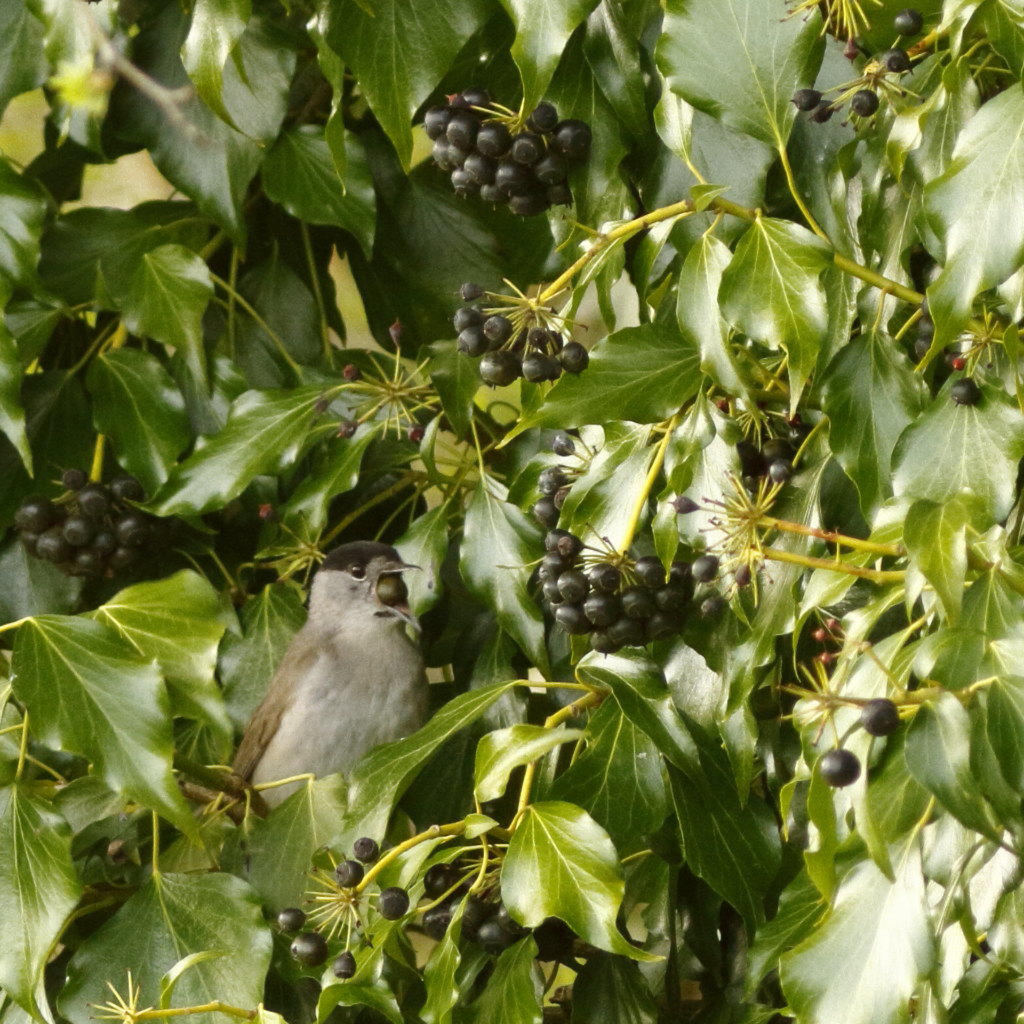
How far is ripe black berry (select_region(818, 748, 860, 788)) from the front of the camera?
1.67m

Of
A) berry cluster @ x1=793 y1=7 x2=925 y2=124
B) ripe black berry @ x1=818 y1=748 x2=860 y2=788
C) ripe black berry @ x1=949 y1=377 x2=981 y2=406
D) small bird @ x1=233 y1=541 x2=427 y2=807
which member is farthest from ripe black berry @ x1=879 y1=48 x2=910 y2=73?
small bird @ x1=233 y1=541 x2=427 y2=807

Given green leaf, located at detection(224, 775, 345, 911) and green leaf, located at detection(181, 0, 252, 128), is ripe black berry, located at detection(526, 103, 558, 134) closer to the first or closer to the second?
green leaf, located at detection(181, 0, 252, 128)

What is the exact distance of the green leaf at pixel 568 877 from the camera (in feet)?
7.29

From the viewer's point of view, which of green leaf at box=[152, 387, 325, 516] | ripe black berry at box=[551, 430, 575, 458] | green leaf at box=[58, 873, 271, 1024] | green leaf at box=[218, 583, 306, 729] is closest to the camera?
ripe black berry at box=[551, 430, 575, 458]

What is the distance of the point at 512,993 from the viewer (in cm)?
244

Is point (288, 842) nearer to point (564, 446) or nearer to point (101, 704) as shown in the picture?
point (101, 704)

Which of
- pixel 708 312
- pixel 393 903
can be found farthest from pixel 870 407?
pixel 393 903

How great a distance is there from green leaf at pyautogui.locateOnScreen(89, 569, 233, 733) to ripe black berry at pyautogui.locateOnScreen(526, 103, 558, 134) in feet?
3.73

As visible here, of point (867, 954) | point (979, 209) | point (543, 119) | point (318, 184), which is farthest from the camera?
point (318, 184)

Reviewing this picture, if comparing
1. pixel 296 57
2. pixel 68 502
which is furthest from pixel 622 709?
pixel 296 57

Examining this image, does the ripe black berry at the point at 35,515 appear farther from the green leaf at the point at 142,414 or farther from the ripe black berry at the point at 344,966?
the ripe black berry at the point at 344,966

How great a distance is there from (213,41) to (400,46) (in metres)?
0.34

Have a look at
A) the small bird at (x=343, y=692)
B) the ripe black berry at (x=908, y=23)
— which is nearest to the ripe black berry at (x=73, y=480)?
the small bird at (x=343, y=692)

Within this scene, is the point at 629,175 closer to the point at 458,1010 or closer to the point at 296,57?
the point at 296,57
